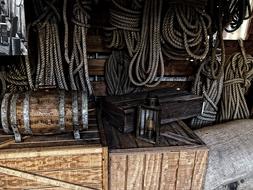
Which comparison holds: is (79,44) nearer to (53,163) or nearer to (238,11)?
(53,163)

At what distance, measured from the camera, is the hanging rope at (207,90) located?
209 centimetres

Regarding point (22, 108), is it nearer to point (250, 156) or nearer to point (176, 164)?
point (176, 164)

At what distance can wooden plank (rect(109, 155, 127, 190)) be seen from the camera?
1326 mm

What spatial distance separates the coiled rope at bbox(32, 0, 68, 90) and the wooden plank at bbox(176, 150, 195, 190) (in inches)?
35.1

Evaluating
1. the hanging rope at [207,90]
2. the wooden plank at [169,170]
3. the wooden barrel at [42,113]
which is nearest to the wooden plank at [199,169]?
the wooden plank at [169,170]

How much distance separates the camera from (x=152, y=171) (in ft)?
4.53

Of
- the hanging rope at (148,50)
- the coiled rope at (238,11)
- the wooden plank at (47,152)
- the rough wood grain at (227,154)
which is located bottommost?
the rough wood grain at (227,154)

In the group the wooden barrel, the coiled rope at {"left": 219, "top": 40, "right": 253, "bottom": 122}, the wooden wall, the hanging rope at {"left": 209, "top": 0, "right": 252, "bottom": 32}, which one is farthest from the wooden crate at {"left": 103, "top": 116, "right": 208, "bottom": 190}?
the hanging rope at {"left": 209, "top": 0, "right": 252, "bottom": 32}

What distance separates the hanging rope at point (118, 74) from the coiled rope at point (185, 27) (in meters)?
0.35

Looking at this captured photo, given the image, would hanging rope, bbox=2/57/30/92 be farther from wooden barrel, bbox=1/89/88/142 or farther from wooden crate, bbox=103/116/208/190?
wooden crate, bbox=103/116/208/190

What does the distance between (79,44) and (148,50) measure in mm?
490

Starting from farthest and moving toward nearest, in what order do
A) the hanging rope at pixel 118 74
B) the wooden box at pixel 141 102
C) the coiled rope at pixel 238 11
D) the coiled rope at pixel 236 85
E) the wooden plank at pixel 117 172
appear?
the coiled rope at pixel 236 85 < the hanging rope at pixel 118 74 < the coiled rope at pixel 238 11 < the wooden box at pixel 141 102 < the wooden plank at pixel 117 172

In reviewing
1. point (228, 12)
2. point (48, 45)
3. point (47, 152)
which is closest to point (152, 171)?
point (47, 152)

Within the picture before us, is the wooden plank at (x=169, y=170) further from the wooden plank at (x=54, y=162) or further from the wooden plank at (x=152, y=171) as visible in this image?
the wooden plank at (x=54, y=162)
